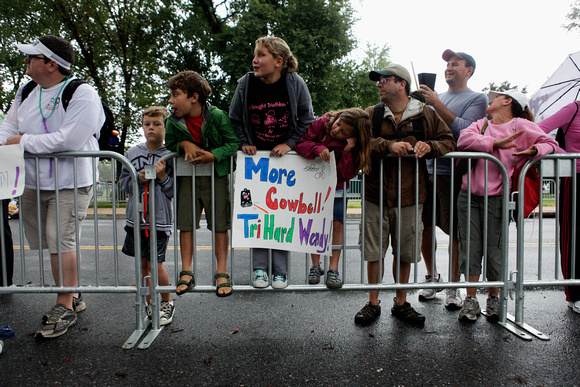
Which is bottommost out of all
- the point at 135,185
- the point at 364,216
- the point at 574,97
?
the point at 364,216

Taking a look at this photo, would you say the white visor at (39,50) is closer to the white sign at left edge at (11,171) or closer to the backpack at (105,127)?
the backpack at (105,127)

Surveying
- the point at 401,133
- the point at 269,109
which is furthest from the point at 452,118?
the point at 269,109

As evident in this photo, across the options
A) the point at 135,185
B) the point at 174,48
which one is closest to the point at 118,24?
the point at 174,48

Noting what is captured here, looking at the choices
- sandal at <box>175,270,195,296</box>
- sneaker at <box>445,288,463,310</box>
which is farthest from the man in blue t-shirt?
sandal at <box>175,270,195,296</box>

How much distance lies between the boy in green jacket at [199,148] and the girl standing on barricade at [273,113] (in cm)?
15

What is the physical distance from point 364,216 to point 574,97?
2354mm

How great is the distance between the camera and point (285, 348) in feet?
9.89

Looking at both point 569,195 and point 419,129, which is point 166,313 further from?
point 569,195

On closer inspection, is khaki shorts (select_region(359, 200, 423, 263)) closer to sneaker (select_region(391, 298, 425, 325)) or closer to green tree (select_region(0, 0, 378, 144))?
sneaker (select_region(391, 298, 425, 325))

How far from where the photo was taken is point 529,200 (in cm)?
355

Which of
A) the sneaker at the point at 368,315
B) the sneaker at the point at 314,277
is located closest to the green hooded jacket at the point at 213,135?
the sneaker at the point at 314,277

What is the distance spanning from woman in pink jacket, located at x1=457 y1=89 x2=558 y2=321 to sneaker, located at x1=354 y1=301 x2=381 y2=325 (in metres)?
0.70

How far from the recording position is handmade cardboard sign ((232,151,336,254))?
3.34 metres

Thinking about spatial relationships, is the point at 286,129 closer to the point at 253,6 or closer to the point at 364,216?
the point at 364,216
